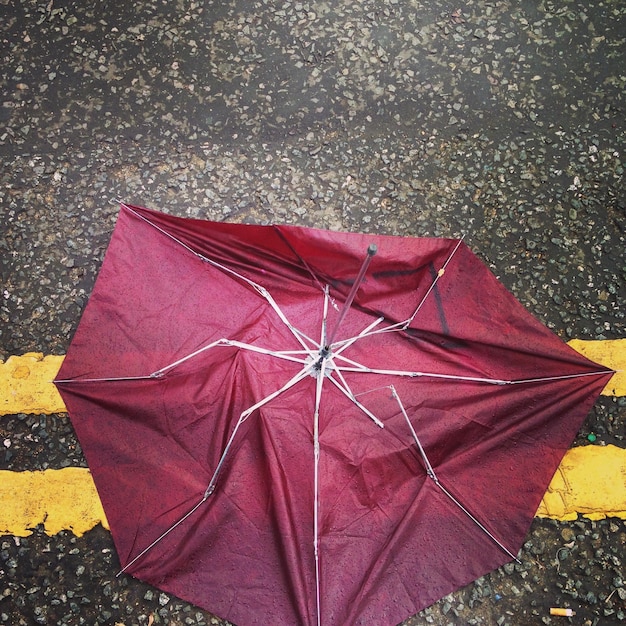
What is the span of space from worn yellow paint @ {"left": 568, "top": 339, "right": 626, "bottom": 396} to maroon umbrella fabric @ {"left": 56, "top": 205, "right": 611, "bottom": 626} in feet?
2.37

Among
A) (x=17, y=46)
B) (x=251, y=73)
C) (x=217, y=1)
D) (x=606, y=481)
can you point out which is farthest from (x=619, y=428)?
(x=17, y=46)

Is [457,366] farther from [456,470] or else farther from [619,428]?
[619,428]

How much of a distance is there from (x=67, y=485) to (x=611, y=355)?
2323 millimetres

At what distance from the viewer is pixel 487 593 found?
8.16ft

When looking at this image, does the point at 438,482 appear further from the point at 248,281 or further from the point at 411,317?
the point at 248,281

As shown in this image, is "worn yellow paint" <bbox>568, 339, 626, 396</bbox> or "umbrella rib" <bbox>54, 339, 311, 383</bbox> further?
"worn yellow paint" <bbox>568, 339, 626, 396</bbox>

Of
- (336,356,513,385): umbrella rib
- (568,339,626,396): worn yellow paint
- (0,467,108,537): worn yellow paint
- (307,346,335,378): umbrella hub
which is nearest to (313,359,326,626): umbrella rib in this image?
(307,346,335,378): umbrella hub

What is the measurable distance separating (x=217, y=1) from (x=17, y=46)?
100cm

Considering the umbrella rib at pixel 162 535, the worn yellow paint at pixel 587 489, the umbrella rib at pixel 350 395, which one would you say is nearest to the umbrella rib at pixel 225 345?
the umbrella rib at pixel 350 395

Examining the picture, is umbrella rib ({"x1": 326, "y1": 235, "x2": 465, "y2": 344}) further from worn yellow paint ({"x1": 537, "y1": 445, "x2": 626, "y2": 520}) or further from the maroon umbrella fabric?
worn yellow paint ({"x1": 537, "y1": 445, "x2": 626, "y2": 520})

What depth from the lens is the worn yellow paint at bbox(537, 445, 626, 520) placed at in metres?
2.56

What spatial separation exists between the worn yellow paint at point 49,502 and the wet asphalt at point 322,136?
127mm

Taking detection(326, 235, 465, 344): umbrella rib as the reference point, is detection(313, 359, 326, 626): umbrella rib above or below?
below

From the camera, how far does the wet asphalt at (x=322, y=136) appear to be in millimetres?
2840
